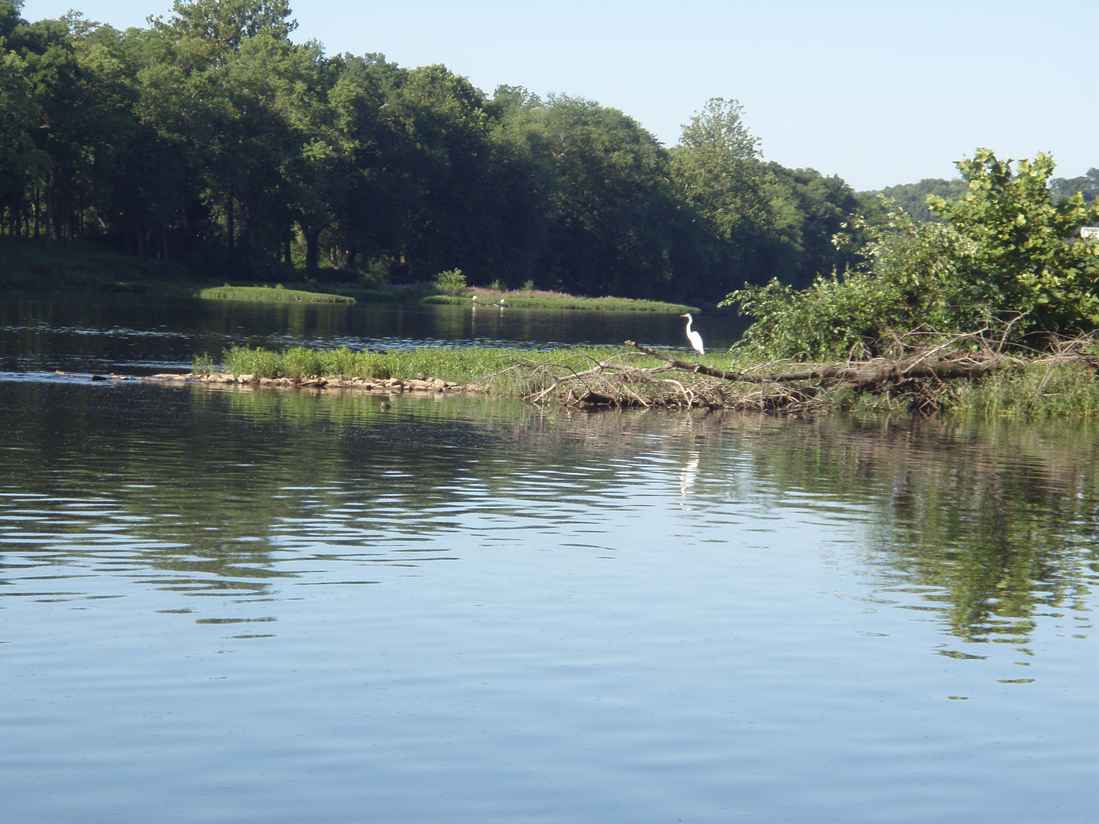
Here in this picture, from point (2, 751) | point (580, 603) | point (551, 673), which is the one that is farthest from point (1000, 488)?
point (2, 751)

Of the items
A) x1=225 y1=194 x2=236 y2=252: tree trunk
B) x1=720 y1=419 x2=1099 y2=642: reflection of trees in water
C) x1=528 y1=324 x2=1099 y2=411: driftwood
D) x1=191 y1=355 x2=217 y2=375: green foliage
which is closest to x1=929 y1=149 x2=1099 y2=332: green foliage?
x1=528 y1=324 x2=1099 y2=411: driftwood

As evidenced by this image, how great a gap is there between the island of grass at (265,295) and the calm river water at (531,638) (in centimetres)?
7874

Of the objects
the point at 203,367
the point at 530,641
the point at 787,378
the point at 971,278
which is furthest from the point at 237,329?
the point at 530,641

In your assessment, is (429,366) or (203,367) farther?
(429,366)

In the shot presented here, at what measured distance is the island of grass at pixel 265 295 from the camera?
106312 mm

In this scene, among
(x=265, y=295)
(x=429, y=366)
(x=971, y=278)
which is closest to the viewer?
(x=971, y=278)

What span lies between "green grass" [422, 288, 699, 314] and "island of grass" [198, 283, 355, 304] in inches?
544

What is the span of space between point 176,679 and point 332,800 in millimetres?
3056

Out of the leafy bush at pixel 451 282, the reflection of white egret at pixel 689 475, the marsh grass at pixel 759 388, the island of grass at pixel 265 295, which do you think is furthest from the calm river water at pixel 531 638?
the leafy bush at pixel 451 282

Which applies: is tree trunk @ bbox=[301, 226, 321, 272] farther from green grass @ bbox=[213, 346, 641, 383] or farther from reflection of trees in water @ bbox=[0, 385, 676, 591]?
reflection of trees in water @ bbox=[0, 385, 676, 591]

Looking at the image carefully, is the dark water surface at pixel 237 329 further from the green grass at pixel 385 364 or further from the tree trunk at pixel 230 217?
the tree trunk at pixel 230 217

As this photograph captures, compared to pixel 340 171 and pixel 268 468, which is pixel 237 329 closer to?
pixel 268 468

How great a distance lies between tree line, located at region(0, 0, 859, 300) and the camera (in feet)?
357

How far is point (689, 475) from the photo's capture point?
2734 cm
